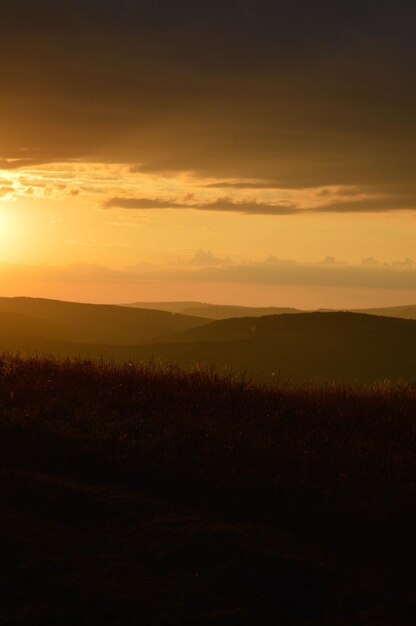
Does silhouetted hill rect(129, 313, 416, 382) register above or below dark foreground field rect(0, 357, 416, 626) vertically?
below

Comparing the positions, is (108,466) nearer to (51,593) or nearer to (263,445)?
(263,445)

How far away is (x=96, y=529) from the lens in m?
6.86

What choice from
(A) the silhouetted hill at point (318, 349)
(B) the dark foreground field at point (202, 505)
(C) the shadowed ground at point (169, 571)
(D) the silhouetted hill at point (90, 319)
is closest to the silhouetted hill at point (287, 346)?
(A) the silhouetted hill at point (318, 349)

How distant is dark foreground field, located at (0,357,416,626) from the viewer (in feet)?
17.8

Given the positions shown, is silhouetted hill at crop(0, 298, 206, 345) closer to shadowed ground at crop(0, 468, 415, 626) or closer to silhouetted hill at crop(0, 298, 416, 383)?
silhouetted hill at crop(0, 298, 416, 383)

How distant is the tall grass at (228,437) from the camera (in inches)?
309

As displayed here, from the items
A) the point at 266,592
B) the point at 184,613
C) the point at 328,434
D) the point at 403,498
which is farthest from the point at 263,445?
the point at 184,613

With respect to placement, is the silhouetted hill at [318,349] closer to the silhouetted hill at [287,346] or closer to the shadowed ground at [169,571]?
the silhouetted hill at [287,346]

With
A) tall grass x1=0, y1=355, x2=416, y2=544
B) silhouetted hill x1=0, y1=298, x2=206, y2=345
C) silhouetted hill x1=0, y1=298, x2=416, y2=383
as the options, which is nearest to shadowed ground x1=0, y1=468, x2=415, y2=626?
tall grass x1=0, y1=355, x2=416, y2=544

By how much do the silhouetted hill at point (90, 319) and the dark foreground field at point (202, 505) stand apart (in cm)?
12346

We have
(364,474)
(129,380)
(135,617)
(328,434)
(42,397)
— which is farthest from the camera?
(129,380)

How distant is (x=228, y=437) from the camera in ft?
30.8

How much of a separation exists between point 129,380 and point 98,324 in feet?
526

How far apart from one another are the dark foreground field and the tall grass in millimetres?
26
